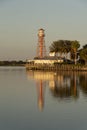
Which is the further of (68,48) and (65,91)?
(68,48)

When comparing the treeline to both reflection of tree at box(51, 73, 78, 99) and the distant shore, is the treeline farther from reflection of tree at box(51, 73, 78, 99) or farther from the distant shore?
reflection of tree at box(51, 73, 78, 99)

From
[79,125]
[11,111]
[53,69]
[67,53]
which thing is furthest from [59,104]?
[67,53]

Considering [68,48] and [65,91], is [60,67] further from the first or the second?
[65,91]

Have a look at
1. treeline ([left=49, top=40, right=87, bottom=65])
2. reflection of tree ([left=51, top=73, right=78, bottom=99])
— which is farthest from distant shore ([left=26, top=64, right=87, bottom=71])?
reflection of tree ([left=51, top=73, right=78, bottom=99])

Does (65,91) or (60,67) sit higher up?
(60,67)

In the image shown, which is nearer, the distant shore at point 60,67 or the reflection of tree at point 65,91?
the reflection of tree at point 65,91

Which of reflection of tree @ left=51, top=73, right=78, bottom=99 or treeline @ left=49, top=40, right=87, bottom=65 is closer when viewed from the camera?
reflection of tree @ left=51, top=73, right=78, bottom=99

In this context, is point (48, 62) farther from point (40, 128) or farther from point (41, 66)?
point (40, 128)

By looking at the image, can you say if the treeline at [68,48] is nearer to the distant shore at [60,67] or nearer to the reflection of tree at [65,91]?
the distant shore at [60,67]

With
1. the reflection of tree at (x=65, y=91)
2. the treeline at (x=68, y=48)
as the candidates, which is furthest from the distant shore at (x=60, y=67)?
the reflection of tree at (x=65, y=91)

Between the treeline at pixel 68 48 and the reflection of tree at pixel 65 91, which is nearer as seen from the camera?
the reflection of tree at pixel 65 91

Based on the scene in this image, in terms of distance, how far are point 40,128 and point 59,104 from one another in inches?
363

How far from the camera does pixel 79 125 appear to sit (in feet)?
63.5

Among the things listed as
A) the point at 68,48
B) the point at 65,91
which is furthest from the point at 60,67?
the point at 65,91
